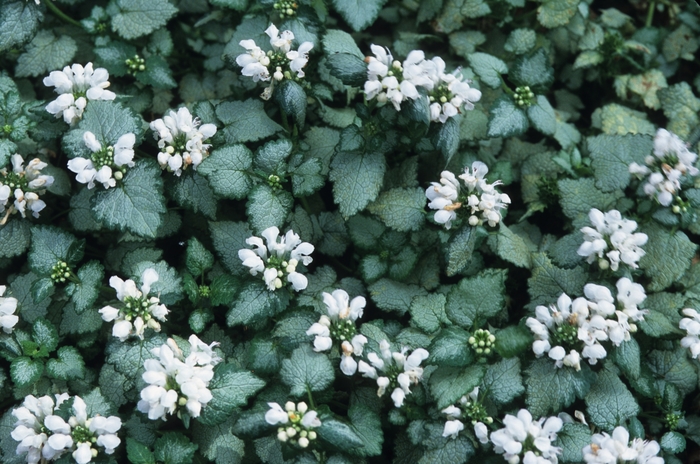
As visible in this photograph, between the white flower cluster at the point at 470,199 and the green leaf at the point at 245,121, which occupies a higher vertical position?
the white flower cluster at the point at 470,199

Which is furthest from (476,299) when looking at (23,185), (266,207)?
(23,185)

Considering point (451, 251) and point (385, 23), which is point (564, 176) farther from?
point (385, 23)

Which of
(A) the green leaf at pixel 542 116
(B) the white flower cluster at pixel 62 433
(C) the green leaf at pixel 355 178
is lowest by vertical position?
(B) the white flower cluster at pixel 62 433

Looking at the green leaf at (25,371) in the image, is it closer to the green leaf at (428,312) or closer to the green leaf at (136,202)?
the green leaf at (136,202)

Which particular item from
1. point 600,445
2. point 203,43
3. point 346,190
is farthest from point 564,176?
point 203,43

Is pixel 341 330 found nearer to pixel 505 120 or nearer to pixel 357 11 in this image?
pixel 505 120

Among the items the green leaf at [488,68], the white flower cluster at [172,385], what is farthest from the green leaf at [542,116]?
the white flower cluster at [172,385]
